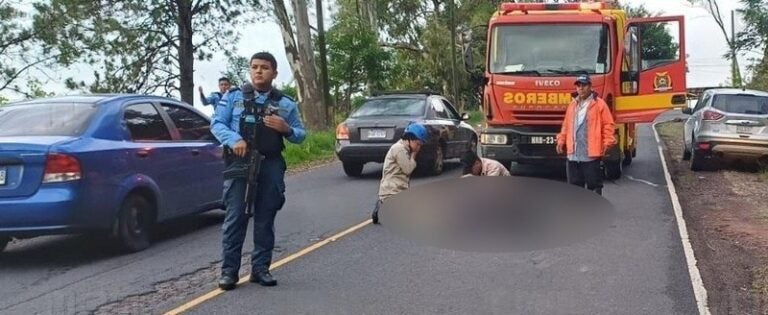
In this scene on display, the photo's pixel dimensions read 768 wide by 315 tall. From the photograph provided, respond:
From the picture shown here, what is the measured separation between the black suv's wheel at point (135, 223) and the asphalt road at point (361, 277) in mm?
152

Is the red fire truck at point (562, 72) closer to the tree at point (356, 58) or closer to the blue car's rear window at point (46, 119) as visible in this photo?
the blue car's rear window at point (46, 119)

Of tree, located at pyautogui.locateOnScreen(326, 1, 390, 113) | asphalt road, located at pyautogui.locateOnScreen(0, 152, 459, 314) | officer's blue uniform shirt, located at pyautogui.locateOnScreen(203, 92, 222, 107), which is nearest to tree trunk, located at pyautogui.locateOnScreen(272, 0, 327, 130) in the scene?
tree, located at pyautogui.locateOnScreen(326, 1, 390, 113)

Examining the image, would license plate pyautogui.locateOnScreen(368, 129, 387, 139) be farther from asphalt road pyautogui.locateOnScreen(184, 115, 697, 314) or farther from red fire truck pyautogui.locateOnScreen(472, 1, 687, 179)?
asphalt road pyautogui.locateOnScreen(184, 115, 697, 314)

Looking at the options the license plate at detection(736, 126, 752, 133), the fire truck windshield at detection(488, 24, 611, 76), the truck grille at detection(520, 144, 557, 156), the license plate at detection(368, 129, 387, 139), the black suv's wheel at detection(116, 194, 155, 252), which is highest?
the fire truck windshield at detection(488, 24, 611, 76)

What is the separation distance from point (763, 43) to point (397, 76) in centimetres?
2314

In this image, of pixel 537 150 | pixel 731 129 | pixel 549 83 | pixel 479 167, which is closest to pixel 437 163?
pixel 537 150

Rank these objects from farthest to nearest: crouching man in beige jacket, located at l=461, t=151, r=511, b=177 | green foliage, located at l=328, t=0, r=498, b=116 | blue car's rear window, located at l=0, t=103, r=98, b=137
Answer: green foliage, located at l=328, t=0, r=498, b=116 < blue car's rear window, located at l=0, t=103, r=98, b=137 < crouching man in beige jacket, located at l=461, t=151, r=511, b=177

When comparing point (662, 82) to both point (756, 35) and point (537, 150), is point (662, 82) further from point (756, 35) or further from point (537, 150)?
point (756, 35)

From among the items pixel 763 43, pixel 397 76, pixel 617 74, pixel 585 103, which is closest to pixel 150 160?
pixel 585 103

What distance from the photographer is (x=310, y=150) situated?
21375 mm

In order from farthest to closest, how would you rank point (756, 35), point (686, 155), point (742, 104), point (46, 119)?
point (756, 35) < point (686, 155) < point (742, 104) < point (46, 119)

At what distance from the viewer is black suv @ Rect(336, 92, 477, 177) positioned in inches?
592

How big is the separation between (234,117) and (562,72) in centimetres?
784

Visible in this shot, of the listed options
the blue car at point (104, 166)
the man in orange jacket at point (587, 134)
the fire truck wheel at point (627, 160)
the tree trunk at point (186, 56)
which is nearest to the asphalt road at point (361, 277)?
A: the blue car at point (104, 166)
